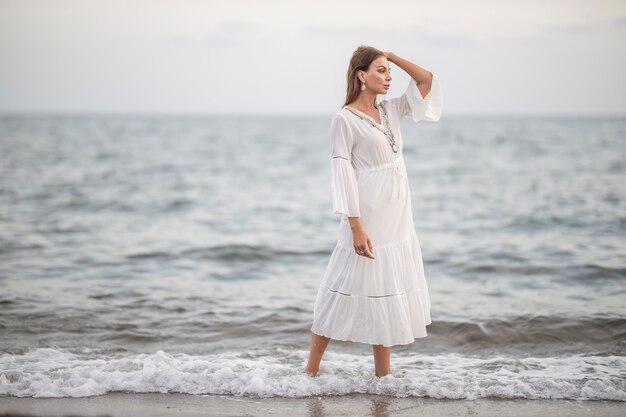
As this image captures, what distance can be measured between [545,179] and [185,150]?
24.0 meters

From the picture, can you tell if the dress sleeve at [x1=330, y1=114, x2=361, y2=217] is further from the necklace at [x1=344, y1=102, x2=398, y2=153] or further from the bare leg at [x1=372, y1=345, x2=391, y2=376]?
the bare leg at [x1=372, y1=345, x2=391, y2=376]

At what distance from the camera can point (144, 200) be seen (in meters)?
17.6

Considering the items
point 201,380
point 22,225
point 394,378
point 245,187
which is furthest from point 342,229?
point 245,187

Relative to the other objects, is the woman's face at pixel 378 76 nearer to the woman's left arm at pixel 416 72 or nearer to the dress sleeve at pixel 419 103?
the woman's left arm at pixel 416 72

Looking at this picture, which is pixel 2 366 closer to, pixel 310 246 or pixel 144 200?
pixel 310 246

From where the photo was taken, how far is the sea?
16.4ft

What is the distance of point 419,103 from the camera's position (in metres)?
4.70

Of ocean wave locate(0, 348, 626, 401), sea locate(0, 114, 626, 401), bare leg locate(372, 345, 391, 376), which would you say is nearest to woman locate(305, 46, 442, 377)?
bare leg locate(372, 345, 391, 376)

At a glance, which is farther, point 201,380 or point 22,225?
point 22,225

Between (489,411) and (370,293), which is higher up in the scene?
(370,293)

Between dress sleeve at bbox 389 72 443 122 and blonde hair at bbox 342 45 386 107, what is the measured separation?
327 millimetres

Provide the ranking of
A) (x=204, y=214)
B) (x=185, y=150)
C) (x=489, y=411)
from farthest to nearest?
(x=185, y=150) → (x=204, y=214) → (x=489, y=411)

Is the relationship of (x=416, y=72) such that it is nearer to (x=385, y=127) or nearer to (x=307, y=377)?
(x=385, y=127)

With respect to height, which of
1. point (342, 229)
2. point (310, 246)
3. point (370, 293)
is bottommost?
point (310, 246)
